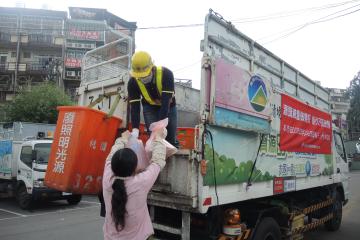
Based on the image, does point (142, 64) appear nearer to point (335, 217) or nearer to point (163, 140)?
point (163, 140)

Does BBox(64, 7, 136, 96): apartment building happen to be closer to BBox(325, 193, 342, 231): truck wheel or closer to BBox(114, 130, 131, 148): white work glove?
BBox(325, 193, 342, 231): truck wheel

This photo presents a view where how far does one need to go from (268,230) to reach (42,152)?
27.7ft

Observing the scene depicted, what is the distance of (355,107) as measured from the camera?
40.5 metres

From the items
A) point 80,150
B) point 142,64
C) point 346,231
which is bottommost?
point 346,231

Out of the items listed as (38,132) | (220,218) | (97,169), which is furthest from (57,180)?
(38,132)

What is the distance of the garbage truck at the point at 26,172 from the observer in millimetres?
10945

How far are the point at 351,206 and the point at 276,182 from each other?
8166 millimetres

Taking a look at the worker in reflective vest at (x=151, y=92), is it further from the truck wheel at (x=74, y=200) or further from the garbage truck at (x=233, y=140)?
the truck wheel at (x=74, y=200)

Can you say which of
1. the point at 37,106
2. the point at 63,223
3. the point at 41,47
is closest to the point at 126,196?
the point at 63,223

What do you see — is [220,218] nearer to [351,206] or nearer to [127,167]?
[127,167]

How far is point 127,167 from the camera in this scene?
278 cm

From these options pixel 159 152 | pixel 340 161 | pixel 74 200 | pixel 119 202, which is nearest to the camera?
pixel 119 202

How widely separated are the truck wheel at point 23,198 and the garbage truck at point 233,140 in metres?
7.20

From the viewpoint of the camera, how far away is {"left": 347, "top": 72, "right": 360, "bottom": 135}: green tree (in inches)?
1590
